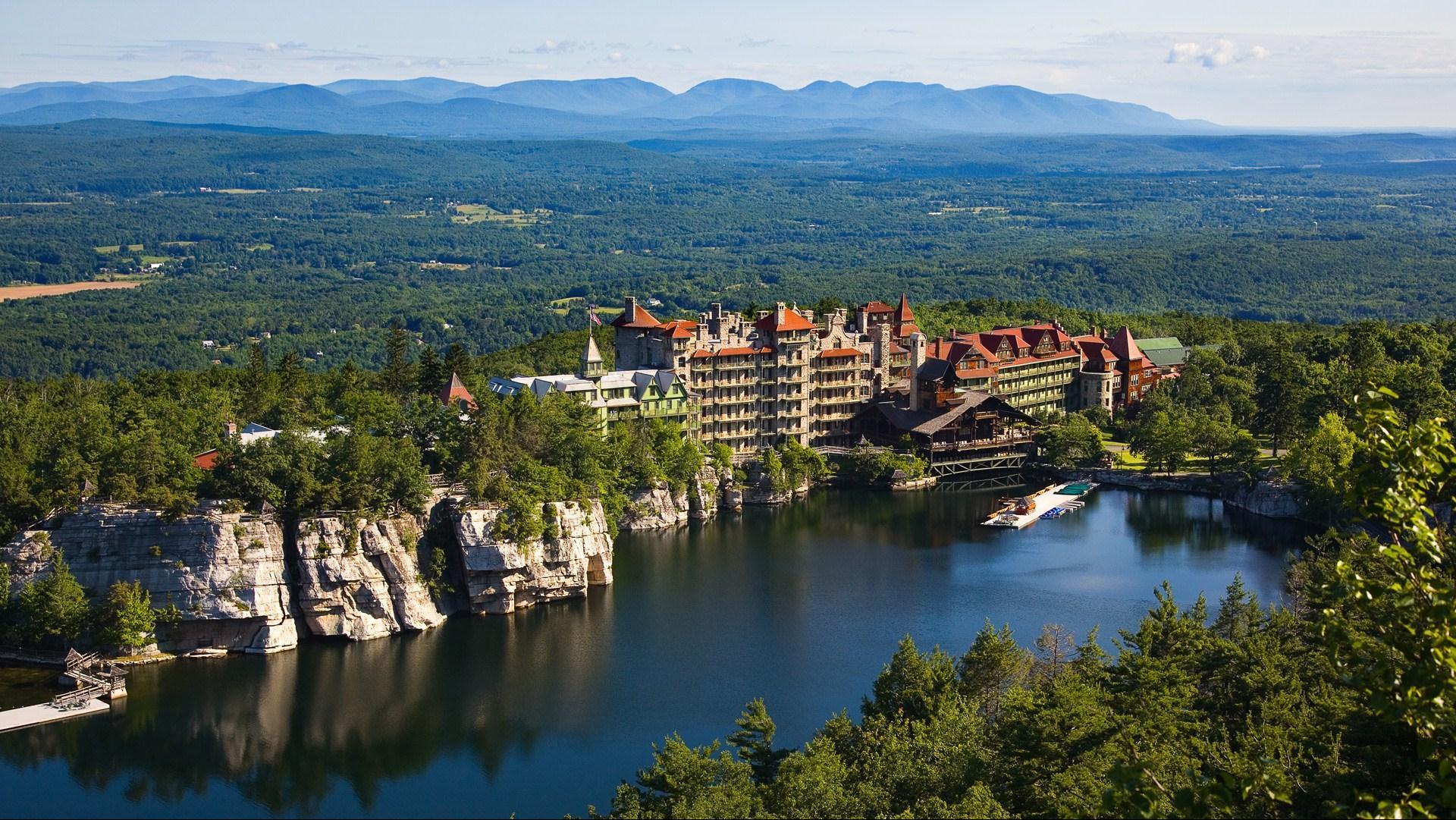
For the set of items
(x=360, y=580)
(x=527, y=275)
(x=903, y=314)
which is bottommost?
(x=527, y=275)

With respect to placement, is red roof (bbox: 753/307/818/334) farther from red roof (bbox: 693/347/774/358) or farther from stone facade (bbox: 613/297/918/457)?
red roof (bbox: 693/347/774/358)

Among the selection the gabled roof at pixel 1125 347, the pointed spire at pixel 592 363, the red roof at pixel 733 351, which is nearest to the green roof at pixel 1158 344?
the gabled roof at pixel 1125 347

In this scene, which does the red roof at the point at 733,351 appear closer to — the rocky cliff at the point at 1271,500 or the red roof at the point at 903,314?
the red roof at the point at 903,314

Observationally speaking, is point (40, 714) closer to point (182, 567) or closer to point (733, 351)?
point (182, 567)

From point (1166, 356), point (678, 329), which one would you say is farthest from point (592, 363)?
point (1166, 356)

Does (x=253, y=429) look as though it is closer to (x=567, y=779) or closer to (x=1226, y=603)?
(x=567, y=779)

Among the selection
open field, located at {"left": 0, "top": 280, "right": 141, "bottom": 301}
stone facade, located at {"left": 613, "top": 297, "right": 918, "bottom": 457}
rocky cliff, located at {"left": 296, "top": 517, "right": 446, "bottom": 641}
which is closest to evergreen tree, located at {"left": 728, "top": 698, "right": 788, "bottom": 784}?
rocky cliff, located at {"left": 296, "top": 517, "right": 446, "bottom": 641}
